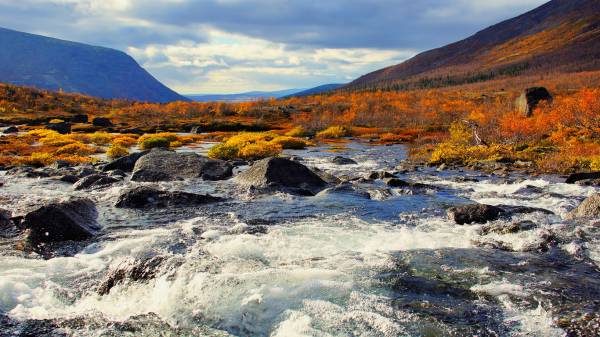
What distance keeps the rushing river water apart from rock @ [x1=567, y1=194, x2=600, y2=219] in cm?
50

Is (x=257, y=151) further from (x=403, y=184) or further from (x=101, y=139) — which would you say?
(x=101, y=139)

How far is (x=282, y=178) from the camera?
2223cm

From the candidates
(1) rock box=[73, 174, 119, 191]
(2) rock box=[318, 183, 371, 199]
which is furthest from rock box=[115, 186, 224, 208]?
(2) rock box=[318, 183, 371, 199]

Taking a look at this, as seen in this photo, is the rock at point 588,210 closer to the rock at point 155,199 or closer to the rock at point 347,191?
the rock at point 347,191

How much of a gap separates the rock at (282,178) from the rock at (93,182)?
21.6 ft

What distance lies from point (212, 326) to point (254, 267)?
2867 mm

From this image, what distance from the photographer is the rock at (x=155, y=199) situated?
1828 centimetres

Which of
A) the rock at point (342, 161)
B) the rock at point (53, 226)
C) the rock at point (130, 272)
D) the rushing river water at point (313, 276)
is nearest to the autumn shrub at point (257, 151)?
the rock at point (342, 161)

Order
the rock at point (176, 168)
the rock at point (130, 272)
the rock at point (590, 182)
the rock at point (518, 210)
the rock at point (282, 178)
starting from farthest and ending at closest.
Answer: the rock at point (176, 168) → the rock at point (590, 182) → the rock at point (282, 178) → the rock at point (518, 210) → the rock at point (130, 272)

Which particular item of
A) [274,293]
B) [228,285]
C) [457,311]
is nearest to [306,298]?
[274,293]

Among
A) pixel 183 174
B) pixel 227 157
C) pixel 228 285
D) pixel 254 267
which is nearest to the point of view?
pixel 228 285

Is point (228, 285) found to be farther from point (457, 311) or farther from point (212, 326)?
point (457, 311)

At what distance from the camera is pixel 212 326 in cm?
830

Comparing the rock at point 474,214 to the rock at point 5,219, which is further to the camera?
the rock at point 474,214
